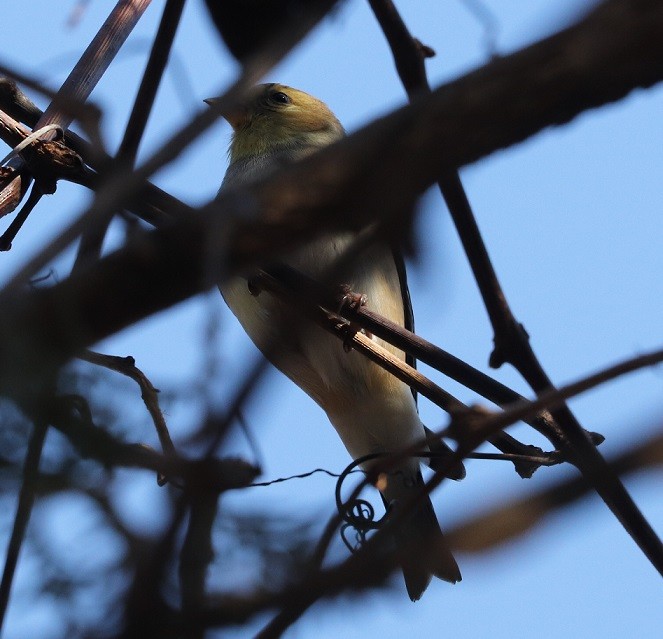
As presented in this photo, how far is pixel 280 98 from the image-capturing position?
18.6 feet

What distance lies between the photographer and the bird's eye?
5633 millimetres

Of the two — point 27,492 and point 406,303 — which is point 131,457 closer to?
point 27,492

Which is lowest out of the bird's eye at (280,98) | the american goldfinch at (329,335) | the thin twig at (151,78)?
the thin twig at (151,78)

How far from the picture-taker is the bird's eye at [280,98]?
5.63m

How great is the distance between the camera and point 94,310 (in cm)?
108

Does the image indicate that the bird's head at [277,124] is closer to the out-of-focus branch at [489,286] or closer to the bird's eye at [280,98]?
the bird's eye at [280,98]

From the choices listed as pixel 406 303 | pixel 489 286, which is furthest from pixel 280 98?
pixel 489 286

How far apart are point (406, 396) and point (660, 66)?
4.07 m

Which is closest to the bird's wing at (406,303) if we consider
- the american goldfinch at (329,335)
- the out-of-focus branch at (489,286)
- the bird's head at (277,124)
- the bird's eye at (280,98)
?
the american goldfinch at (329,335)

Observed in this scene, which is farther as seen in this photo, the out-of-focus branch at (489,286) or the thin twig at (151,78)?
the thin twig at (151,78)

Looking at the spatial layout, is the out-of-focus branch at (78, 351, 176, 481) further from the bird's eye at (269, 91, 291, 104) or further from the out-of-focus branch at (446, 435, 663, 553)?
the bird's eye at (269, 91, 291, 104)

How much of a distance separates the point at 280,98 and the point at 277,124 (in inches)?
13.6

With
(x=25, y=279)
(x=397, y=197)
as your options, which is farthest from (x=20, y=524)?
(x=397, y=197)

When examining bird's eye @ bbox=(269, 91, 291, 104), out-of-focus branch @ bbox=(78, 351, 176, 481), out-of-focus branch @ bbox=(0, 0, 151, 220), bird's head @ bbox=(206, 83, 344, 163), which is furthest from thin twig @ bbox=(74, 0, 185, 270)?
bird's eye @ bbox=(269, 91, 291, 104)
